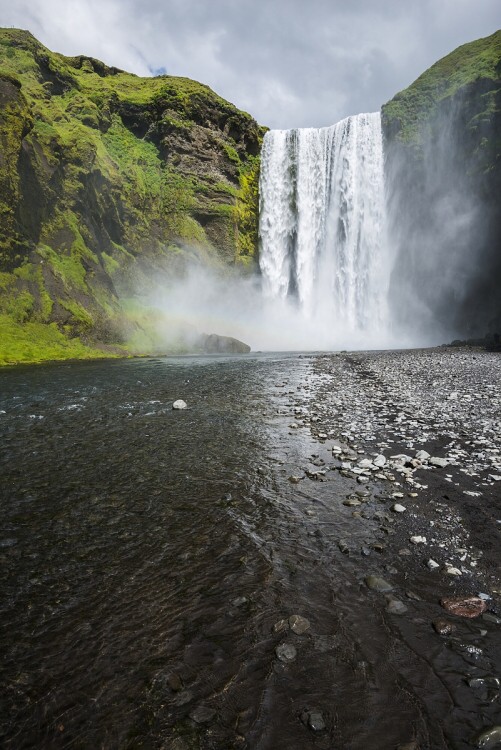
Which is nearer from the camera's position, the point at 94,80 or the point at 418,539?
the point at 418,539

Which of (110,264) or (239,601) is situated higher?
(110,264)

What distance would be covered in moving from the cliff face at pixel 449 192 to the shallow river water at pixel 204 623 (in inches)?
2145

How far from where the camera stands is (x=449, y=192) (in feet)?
179

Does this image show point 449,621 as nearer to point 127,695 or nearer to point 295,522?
point 295,522

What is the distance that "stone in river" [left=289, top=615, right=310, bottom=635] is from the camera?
148 inches

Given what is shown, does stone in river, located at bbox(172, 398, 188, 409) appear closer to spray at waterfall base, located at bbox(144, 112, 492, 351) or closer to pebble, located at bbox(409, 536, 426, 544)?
pebble, located at bbox(409, 536, 426, 544)

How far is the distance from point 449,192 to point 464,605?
63922 millimetres

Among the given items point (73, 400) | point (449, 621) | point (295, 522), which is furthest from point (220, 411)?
point (449, 621)

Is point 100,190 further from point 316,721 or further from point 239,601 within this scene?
point 316,721

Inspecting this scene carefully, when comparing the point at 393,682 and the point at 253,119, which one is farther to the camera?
the point at 253,119

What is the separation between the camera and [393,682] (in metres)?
3.15

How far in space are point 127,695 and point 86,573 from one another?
1.93 meters

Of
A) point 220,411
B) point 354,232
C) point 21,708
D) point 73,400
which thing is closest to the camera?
point 21,708

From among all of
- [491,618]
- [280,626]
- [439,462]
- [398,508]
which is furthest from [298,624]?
[439,462]
